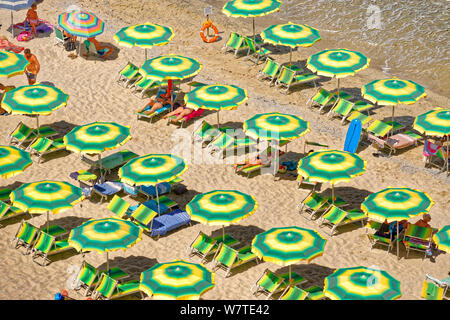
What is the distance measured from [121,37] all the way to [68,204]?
10.00m

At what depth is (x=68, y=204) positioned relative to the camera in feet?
80.1

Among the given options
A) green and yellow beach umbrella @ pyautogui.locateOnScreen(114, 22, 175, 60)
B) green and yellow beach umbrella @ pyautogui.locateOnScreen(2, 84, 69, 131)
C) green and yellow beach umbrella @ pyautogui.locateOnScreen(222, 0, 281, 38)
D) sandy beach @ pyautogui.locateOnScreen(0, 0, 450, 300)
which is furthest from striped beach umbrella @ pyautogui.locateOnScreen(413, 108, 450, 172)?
green and yellow beach umbrella @ pyautogui.locateOnScreen(2, 84, 69, 131)

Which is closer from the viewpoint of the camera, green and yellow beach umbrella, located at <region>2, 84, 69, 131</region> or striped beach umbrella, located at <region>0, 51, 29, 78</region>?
green and yellow beach umbrella, located at <region>2, 84, 69, 131</region>

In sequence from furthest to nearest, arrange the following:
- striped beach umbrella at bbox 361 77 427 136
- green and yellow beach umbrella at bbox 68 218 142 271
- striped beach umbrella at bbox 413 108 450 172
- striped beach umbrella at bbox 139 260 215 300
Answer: striped beach umbrella at bbox 361 77 427 136 < striped beach umbrella at bbox 413 108 450 172 < green and yellow beach umbrella at bbox 68 218 142 271 < striped beach umbrella at bbox 139 260 215 300

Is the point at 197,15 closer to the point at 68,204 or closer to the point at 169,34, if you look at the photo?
the point at 169,34

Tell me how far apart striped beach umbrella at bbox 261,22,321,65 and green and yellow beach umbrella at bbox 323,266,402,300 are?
12.3m

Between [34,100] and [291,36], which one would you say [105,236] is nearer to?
[34,100]

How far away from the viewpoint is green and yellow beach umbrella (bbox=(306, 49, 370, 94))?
30234mm

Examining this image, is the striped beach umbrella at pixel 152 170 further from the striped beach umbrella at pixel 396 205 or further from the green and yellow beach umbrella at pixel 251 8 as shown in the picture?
the green and yellow beach umbrella at pixel 251 8

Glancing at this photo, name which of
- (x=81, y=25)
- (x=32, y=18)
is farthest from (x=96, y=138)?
(x=32, y=18)

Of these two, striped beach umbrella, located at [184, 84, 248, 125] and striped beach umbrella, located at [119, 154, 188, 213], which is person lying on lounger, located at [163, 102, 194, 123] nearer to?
striped beach umbrella, located at [184, 84, 248, 125]

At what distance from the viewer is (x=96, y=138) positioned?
87.8 feet

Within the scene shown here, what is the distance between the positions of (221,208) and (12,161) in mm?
6424

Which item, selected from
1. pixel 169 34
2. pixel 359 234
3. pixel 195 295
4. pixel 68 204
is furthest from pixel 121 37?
pixel 195 295
